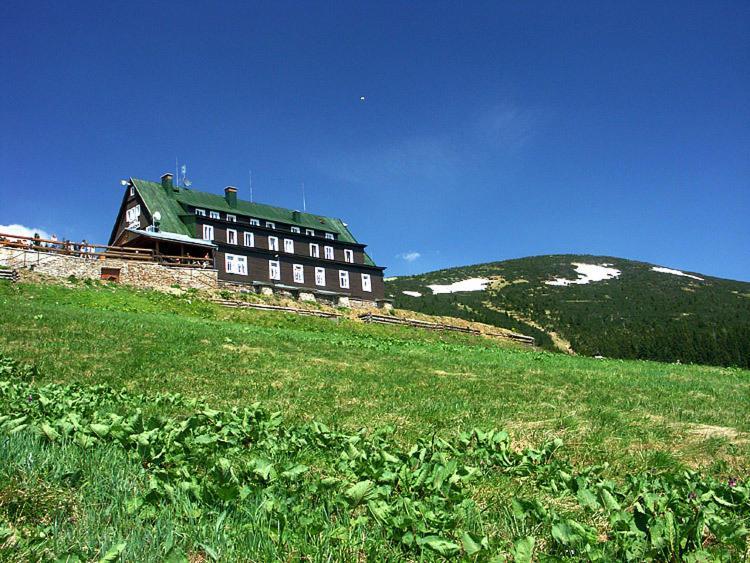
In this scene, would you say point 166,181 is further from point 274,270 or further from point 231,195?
point 274,270

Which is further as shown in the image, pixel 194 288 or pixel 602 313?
pixel 602 313

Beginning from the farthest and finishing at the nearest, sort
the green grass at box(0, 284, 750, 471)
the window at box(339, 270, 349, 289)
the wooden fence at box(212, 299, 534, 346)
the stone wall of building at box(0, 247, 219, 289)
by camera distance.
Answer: the window at box(339, 270, 349, 289) → the wooden fence at box(212, 299, 534, 346) → the stone wall of building at box(0, 247, 219, 289) → the green grass at box(0, 284, 750, 471)

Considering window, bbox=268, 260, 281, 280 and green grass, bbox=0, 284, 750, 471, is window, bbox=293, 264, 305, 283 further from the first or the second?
green grass, bbox=0, 284, 750, 471

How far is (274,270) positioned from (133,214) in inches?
607

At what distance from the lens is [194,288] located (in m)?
43.4

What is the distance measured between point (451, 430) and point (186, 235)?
50195 millimetres

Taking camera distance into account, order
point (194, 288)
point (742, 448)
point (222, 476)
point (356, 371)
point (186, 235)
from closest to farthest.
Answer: point (222, 476)
point (742, 448)
point (356, 371)
point (194, 288)
point (186, 235)

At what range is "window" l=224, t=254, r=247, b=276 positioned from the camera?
54209 millimetres

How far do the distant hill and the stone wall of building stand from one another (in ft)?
122

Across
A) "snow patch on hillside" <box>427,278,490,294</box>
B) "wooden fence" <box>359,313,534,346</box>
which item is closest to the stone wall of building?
"wooden fence" <box>359,313,534,346</box>

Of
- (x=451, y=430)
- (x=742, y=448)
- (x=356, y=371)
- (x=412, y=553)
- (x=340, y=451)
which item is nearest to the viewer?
(x=412, y=553)

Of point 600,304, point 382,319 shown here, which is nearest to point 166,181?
point 382,319

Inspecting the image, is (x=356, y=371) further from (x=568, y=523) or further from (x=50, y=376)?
(x=568, y=523)

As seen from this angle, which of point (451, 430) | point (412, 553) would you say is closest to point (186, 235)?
point (451, 430)
